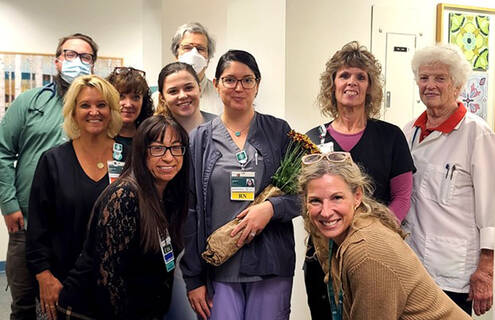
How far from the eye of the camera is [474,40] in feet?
12.3

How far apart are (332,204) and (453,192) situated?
Answer: 923 mm

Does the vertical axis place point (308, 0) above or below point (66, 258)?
above

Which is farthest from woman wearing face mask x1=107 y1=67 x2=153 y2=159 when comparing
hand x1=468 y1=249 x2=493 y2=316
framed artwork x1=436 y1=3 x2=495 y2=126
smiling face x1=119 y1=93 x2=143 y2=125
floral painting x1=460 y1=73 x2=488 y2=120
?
floral painting x1=460 y1=73 x2=488 y2=120

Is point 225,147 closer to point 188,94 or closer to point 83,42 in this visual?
point 188,94

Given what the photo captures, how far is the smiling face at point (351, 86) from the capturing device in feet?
7.54

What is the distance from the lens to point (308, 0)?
→ 3186mm

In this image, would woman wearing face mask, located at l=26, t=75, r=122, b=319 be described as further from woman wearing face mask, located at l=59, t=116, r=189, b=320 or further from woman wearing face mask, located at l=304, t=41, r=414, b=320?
woman wearing face mask, located at l=304, t=41, r=414, b=320

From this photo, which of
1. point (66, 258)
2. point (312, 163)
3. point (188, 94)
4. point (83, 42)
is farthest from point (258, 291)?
point (83, 42)

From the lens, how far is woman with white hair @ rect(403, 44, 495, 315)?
2268 mm

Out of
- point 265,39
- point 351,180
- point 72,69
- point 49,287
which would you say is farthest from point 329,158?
point 72,69

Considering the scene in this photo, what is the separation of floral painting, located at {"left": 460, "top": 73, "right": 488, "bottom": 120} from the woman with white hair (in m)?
1.48

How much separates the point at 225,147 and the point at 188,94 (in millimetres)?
464

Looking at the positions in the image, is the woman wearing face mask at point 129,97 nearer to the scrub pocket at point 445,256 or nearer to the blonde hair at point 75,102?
the blonde hair at point 75,102

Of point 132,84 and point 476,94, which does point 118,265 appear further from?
point 476,94
